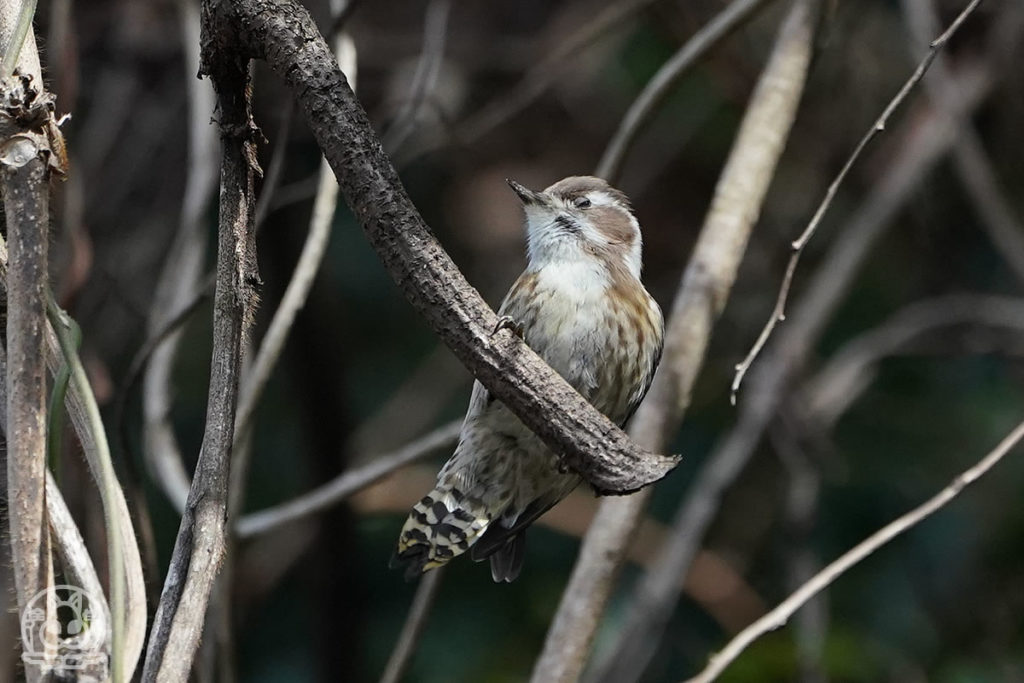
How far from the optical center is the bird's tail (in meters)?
3.08

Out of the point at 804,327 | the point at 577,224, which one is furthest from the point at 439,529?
the point at 804,327

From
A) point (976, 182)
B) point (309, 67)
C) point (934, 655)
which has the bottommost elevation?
point (934, 655)

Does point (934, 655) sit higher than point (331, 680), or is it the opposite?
point (331, 680)

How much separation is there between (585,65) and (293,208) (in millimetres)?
1538

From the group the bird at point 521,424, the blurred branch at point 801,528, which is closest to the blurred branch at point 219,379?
the bird at point 521,424

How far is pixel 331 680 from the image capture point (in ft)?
14.8

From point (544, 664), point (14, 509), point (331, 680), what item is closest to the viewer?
point (14, 509)

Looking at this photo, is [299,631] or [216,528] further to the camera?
[299,631]

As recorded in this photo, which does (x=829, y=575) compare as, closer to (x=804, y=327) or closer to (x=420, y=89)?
(x=420, y=89)

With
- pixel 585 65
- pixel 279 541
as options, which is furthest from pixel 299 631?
pixel 585 65

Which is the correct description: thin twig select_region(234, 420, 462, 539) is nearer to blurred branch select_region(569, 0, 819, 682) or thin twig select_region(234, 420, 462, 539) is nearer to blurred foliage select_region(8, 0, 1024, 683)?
blurred branch select_region(569, 0, 819, 682)

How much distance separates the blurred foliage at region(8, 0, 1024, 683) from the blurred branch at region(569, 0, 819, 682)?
3.73ft

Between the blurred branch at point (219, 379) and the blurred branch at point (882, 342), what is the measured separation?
3339 millimetres

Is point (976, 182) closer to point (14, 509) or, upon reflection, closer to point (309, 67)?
point (309, 67)
